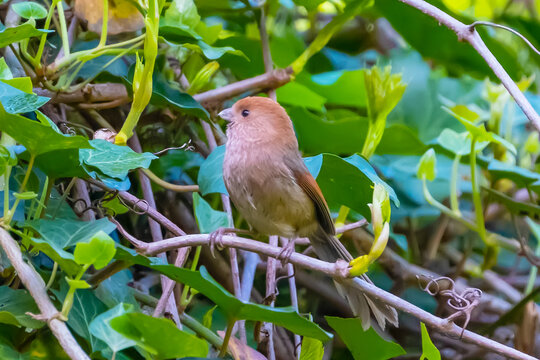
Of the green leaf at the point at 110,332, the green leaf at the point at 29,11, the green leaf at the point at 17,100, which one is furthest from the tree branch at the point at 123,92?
the green leaf at the point at 110,332

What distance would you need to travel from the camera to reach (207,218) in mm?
1843

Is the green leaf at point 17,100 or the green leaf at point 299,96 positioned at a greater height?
the green leaf at point 17,100

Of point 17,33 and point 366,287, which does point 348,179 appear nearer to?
point 366,287

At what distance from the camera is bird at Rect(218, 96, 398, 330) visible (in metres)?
1.84

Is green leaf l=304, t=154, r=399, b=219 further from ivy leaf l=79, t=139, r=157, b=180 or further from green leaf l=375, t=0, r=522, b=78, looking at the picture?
green leaf l=375, t=0, r=522, b=78

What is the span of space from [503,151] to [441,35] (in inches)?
23.1

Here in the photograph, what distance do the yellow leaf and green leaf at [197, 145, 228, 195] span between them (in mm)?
418

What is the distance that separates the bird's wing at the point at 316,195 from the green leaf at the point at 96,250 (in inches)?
29.7

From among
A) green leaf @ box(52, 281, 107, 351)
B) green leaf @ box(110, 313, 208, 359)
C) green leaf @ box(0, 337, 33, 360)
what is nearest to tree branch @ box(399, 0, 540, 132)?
green leaf @ box(110, 313, 208, 359)

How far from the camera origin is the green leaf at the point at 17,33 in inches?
54.7

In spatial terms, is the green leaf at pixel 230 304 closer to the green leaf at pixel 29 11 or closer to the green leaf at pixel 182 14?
the green leaf at pixel 29 11

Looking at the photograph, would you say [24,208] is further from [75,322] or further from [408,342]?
[408,342]

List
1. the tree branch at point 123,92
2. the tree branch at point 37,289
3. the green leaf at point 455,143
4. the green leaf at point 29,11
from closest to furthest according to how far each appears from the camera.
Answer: the tree branch at point 37,289 → the green leaf at point 29,11 → the tree branch at point 123,92 → the green leaf at point 455,143

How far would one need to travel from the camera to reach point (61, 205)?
1595 mm
